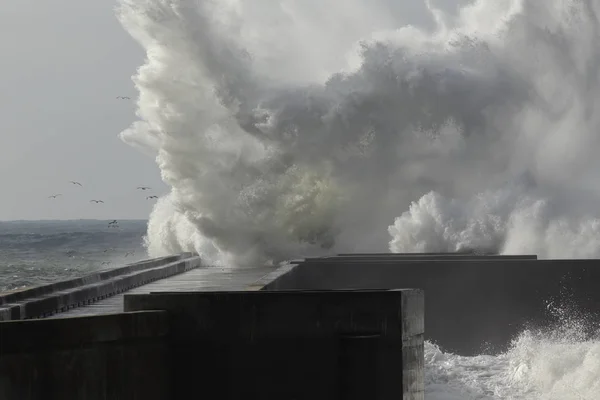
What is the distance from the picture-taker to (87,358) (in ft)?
26.8

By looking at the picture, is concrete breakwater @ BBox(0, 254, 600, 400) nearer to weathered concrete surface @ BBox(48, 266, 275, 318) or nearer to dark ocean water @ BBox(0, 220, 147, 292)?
weathered concrete surface @ BBox(48, 266, 275, 318)

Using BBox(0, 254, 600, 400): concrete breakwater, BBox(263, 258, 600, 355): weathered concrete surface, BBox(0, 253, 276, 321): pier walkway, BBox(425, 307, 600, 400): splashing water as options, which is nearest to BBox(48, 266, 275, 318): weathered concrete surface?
BBox(0, 253, 276, 321): pier walkway

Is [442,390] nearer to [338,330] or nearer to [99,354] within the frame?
[338,330]

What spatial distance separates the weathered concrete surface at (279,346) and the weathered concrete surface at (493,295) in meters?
6.30

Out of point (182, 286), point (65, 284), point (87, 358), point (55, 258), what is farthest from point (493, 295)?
point (55, 258)

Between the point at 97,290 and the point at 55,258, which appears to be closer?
the point at 97,290

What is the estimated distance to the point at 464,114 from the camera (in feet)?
98.4

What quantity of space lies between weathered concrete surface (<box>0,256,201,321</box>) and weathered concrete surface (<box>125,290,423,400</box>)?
1.48 metres

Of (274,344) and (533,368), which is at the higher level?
(274,344)

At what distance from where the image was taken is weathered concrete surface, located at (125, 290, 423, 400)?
8.91 meters

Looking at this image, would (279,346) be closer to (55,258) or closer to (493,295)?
(493,295)

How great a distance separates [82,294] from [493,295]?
17.6 feet

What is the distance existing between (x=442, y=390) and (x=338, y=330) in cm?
574

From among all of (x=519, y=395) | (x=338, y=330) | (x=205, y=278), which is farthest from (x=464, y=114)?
(x=338, y=330)
